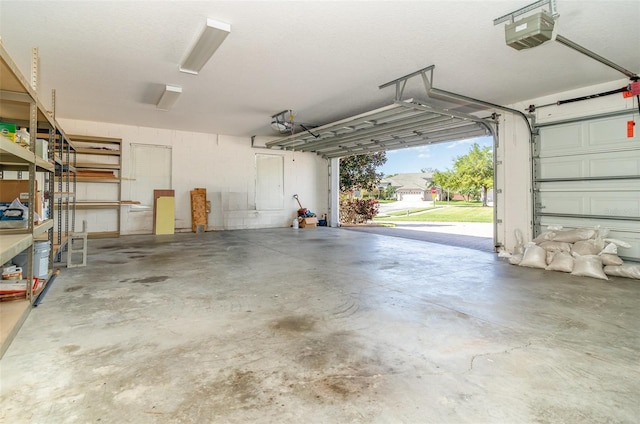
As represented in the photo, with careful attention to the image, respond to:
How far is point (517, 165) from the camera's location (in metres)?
5.77

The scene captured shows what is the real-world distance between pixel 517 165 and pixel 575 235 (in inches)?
64.3

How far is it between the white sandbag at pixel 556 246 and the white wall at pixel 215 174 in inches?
288

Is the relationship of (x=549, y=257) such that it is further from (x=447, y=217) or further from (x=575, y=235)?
(x=447, y=217)

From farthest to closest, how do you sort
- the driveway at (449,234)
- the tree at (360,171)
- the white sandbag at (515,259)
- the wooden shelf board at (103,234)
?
1. the tree at (360,171)
2. the wooden shelf board at (103,234)
3. the driveway at (449,234)
4. the white sandbag at (515,259)

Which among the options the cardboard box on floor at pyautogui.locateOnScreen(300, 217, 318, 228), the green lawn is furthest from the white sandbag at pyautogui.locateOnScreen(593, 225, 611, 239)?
the green lawn

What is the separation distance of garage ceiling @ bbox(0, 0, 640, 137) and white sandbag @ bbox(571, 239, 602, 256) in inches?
91.7

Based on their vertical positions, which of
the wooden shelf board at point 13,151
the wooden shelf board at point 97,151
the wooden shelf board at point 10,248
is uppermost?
the wooden shelf board at point 97,151

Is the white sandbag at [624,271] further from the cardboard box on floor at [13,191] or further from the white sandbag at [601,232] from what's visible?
the cardboard box on floor at [13,191]

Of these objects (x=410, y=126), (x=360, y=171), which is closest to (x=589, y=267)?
(x=410, y=126)

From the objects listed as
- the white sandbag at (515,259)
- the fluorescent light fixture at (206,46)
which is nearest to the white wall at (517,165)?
the white sandbag at (515,259)

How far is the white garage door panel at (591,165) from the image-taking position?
4520 millimetres

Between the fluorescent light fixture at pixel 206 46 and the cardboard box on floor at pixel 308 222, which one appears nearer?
the fluorescent light fixture at pixel 206 46

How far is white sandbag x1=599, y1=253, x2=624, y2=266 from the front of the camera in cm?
421

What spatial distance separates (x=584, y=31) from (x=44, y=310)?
5.79 m
